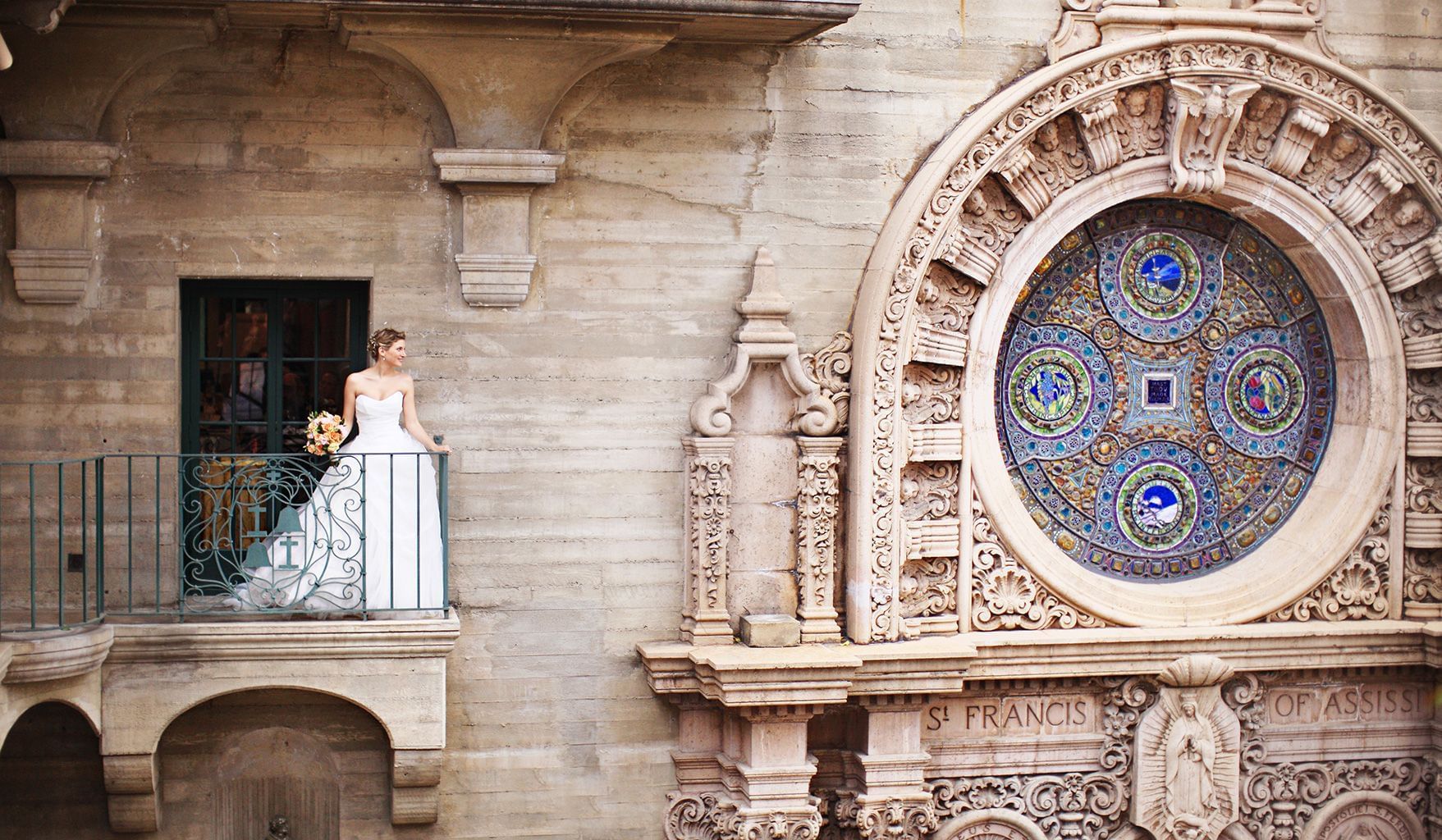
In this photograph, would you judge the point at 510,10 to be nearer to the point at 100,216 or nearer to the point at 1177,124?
the point at 100,216

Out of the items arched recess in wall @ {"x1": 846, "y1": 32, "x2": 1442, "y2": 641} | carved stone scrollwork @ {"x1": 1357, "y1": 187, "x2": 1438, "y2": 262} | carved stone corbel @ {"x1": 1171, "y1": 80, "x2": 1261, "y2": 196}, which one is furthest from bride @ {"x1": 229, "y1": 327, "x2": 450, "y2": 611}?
carved stone scrollwork @ {"x1": 1357, "y1": 187, "x2": 1438, "y2": 262}

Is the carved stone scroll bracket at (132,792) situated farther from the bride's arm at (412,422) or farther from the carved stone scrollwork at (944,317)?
the carved stone scrollwork at (944,317)

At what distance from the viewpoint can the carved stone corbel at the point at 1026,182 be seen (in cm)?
1034

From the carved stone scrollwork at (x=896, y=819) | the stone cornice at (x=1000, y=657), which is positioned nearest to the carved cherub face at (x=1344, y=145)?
the stone cornice at (x=1000, y=657)

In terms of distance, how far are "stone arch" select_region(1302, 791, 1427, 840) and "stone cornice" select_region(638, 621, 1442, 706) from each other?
0.79 metres

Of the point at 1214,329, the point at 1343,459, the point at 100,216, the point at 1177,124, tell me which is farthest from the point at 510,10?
the point at 1343,459

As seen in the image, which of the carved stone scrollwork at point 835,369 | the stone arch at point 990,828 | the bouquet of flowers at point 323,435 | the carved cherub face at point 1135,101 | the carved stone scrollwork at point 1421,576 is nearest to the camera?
the bouquet of flowers at point 323,435

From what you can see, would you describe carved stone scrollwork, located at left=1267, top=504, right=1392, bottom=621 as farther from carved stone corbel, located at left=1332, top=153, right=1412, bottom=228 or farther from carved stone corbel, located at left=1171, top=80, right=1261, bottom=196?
carved stone corbel, located at left=1171, top=80, right=1261, bottom=196

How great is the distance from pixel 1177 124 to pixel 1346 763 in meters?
3.75

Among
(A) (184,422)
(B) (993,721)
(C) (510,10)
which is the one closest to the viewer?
(C) (510,10)

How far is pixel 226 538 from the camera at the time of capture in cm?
973

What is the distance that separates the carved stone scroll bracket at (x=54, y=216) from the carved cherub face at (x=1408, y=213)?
6.84 meters

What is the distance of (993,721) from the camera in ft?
35.0

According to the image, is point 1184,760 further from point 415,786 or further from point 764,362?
point 415,786
